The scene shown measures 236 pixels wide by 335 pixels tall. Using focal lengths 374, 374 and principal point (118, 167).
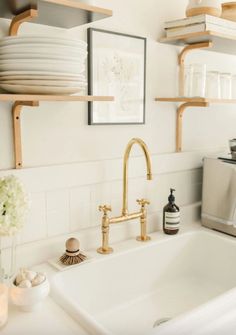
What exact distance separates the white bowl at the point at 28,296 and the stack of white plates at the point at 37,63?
55cm

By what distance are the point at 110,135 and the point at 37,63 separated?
1.78 ft

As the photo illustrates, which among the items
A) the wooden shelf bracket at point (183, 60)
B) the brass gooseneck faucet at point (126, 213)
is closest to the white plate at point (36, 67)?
the brass gooseneck faucet at point (126, 213)

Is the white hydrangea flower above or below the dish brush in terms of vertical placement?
above

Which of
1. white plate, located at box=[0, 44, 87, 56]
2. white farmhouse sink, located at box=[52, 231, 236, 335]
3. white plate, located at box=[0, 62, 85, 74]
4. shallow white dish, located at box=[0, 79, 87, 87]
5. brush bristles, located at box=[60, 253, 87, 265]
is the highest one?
white plate, located at box=[0, 44, 87, 56]

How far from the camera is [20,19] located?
1128 millimetres

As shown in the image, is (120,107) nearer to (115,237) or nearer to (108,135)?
(108,135)

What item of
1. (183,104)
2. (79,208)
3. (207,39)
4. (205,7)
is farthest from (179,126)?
(79,208)

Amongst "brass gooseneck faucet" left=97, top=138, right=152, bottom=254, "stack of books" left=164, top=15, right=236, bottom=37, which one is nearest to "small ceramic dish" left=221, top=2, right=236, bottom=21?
"stack of books" left=164, top=15, right=236, bottom=37

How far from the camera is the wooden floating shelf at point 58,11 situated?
106cm

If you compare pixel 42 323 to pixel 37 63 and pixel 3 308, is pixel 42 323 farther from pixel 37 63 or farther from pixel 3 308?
pixel 37 63

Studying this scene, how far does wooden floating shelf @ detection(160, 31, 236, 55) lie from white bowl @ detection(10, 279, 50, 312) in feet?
3.64

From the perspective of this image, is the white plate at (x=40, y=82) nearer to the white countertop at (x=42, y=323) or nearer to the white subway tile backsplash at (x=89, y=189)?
the white subway tile backsplash at (x=89, y=189)

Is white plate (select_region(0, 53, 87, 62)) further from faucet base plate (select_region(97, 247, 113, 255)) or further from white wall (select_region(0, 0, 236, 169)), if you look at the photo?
faucet base plate (select_region(97, 247, 113, 255))

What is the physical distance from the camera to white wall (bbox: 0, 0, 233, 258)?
51.5 inches
